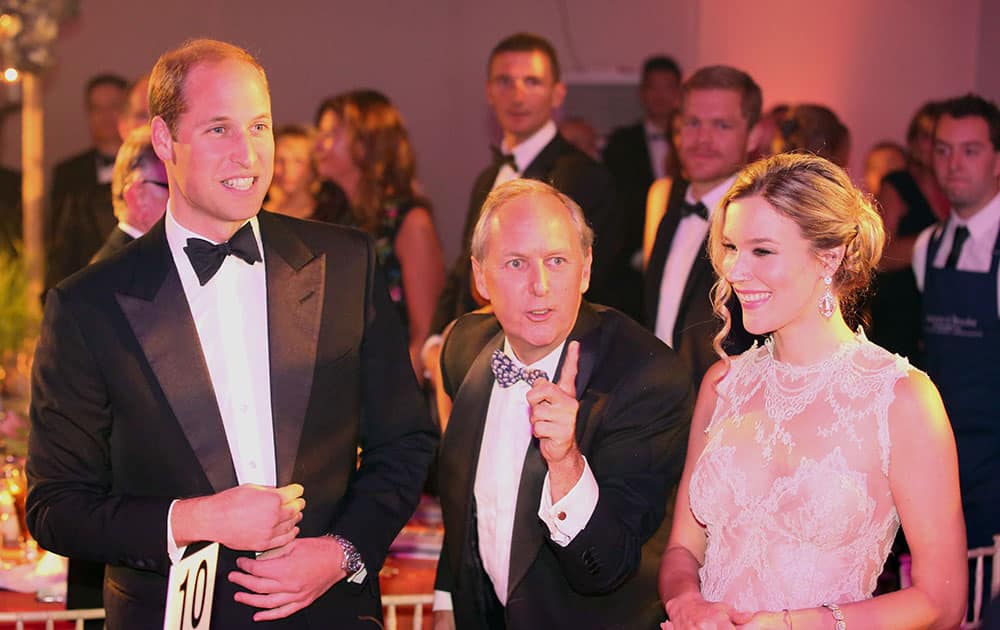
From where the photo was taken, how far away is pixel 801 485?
241 cm

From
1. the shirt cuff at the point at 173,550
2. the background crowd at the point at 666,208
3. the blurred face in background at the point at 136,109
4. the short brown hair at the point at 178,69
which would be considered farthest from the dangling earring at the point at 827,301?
the blurred face in background at the point at 136,109

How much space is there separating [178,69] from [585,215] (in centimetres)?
220

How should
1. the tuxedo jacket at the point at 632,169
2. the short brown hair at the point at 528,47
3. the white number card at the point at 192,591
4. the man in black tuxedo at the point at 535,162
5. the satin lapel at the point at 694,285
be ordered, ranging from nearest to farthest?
the white number card at the point at 192,591 < the satin lapel at the point at 694,285 < the man in black tuxedo at the point at 535,162 < the short brown hair at the point at 528,47 < the tuxedo jacket at the point at 632,169

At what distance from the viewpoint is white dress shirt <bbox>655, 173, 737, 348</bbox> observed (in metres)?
4.10

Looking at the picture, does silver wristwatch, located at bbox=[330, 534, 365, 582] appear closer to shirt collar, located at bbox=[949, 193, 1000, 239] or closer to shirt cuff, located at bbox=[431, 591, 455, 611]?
shirt cuff, located at bbox=[431, 591, 455, 611]

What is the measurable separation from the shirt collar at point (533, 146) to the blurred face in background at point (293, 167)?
1286 millimetres

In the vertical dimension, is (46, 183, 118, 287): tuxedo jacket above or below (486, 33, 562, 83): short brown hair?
below

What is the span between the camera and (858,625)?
2.27m

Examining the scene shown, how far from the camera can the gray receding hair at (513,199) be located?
283 centimetres

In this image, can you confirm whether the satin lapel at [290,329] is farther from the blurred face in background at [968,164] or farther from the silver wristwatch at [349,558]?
the blurred face in background at [968,164]

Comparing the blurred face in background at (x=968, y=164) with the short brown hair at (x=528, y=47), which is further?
the short brown hair at (x=528, y=47)

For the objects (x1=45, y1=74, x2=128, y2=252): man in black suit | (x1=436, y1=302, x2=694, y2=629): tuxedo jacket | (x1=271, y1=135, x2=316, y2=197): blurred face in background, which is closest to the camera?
(x1=436, y1=302, x2=694, y2=629): tuxedo jacket

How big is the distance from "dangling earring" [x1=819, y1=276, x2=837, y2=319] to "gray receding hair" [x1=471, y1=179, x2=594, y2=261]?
0.58 m

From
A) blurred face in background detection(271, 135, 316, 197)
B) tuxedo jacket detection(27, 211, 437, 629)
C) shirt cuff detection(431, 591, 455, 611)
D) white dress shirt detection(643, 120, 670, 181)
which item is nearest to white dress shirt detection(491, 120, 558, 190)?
blurred face in background detection(271, 135, 316, 197)
